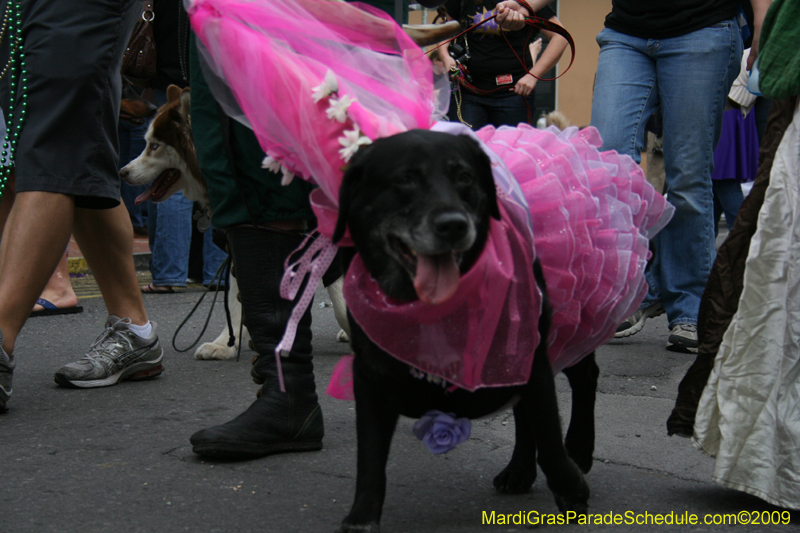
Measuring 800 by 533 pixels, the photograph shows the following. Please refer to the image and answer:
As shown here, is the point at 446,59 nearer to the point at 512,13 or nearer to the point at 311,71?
the point at 512,13

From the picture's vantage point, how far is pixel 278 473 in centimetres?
231

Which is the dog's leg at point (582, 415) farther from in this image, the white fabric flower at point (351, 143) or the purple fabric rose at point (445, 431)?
the white fabric flower at point (351, 143)

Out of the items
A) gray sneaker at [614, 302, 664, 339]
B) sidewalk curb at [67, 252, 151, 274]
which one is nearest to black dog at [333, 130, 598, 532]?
gray sneaker at [614, 302, 664, 339]

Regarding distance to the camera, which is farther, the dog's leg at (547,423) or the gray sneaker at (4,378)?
the gray sneaker at (4,378)

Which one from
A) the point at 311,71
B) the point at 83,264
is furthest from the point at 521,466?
the point at 83,264

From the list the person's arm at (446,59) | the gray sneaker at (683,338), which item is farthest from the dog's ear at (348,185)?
the person's arm at (446,59)

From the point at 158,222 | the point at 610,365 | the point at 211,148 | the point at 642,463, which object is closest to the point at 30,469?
the point at 211,148

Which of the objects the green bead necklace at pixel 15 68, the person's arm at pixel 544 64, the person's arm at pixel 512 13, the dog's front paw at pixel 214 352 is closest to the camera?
the green bead necklace at pixel 15 68

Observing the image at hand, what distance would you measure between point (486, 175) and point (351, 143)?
32 centimetres

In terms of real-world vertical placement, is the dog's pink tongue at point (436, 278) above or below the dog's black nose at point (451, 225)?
below

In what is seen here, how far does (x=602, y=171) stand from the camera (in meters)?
2.24

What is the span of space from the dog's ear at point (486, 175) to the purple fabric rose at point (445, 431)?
49cm

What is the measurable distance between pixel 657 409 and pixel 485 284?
64.7 inches

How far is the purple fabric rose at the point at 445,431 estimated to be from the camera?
74.8 inches
